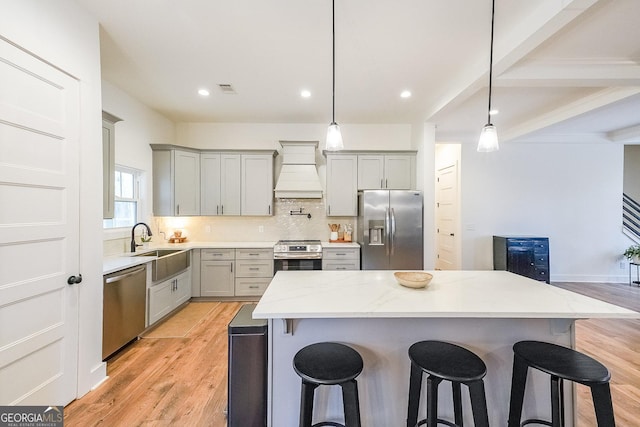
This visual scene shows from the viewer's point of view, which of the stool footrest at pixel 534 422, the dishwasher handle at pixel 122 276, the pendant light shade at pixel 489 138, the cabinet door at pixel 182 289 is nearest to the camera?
the stool footrest at pixel 534 422

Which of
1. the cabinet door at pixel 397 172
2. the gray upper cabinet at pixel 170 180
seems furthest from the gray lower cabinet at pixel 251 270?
the cabinet door at pixel 397 172

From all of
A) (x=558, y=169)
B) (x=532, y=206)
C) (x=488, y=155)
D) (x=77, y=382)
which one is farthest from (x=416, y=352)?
(x=558, y=169)

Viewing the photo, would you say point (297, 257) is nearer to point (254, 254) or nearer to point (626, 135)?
point (254, 254)

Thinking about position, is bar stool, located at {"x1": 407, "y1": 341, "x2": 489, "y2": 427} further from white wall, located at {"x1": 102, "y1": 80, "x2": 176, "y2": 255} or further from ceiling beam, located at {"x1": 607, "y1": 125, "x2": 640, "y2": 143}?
ceiling beam, located at {"x1": 607, "y1": 125, "x2": 640, "y2": 143}

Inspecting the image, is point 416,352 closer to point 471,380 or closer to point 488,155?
point 471,380

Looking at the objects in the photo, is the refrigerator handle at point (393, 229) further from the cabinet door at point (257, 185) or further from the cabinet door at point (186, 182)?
the cabinet door at point (186, 182)

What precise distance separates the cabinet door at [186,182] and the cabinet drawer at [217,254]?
709mm

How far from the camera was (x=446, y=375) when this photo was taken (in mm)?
1208

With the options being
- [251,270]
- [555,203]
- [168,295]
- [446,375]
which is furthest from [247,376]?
[555,203]

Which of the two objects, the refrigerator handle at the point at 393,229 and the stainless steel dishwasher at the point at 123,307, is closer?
the stainless steel dishwasher at the point at 123,307

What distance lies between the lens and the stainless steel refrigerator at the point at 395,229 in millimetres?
3938

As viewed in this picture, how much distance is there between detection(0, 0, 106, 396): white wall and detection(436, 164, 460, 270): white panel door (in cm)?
559

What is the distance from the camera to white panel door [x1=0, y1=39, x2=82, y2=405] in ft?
4.88

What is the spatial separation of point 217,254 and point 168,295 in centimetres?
87
